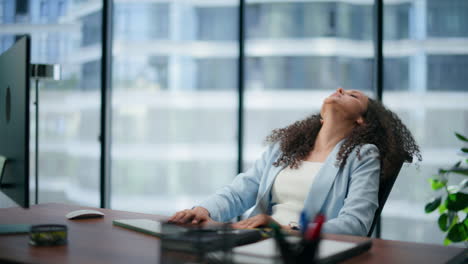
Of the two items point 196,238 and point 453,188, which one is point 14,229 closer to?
point 196,238

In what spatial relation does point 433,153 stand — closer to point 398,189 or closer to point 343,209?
point 398,189

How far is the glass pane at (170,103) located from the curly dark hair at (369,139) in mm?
1836

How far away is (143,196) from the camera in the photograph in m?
4.27

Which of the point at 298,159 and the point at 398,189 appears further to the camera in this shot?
the point at 398,189

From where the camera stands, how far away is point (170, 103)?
4238 mm

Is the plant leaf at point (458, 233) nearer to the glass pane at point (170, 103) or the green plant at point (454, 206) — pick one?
the green plant at point (454, 206)

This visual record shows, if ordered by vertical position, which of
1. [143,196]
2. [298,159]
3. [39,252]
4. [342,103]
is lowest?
[143,196]

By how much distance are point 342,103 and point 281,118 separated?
1883mm

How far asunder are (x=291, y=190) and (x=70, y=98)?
2.74m

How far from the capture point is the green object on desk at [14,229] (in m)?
1.51

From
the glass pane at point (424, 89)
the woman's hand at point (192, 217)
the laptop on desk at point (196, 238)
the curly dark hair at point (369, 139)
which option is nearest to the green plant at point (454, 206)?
the glass pane at point (424, 89)

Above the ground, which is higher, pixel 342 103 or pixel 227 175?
pixel 342 103

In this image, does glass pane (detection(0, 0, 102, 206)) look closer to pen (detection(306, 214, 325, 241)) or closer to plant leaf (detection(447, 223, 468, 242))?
plant leaf (detection(447, 223, 468, 242))

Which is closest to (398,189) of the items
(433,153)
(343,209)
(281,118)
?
(433,153)
